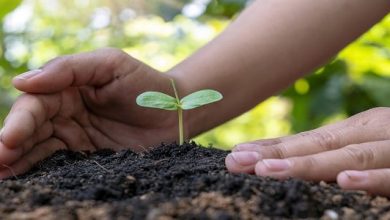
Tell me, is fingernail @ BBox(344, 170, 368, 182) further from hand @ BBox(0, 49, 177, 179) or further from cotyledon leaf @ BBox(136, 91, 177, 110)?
hand @ BBox(0, 49, 177, 179)

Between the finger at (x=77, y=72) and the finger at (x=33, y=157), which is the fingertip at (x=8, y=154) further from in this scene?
the finger at (x=77, y=72)

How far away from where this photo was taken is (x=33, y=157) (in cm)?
121

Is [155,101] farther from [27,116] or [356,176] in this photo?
[356,176]

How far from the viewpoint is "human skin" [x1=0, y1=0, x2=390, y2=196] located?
2.98ft

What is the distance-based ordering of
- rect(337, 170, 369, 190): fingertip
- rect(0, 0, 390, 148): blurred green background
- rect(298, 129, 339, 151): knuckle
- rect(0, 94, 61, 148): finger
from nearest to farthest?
rect(337, 170, 369, 190): fingertip
rect(298, 129, 339, 151): knuckle
rect(0, 94, 61, 148): finger
rect(0, 0, 390, 148): blurred green background

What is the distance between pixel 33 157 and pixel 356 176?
2.34ft

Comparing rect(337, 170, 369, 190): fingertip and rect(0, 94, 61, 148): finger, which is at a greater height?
rect(0, 94, 61, 148): finger

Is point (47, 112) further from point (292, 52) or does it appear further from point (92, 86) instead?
point (292, 52)

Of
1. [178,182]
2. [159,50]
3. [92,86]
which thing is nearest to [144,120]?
[92,86]

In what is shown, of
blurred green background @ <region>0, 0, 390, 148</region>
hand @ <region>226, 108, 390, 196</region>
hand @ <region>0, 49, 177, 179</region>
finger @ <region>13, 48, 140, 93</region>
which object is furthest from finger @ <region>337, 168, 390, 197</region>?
blurred green background @ <region>0, 0, 390, 148</region>

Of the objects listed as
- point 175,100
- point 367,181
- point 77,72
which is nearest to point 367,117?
point 367,181

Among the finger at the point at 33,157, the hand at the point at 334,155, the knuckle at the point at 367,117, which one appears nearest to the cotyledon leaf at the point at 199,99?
the hand at the point at 334,155

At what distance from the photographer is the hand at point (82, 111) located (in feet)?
3.80

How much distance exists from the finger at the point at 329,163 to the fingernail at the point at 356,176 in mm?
42
